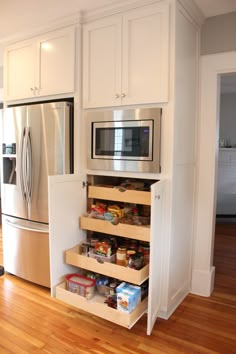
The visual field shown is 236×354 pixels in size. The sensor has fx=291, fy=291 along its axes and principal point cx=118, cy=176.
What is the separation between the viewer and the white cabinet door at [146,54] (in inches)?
81.9

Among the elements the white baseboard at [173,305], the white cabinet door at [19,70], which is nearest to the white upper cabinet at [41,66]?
the white cabinet door at [19,70]

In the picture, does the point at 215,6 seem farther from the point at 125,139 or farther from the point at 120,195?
the point at 120,195

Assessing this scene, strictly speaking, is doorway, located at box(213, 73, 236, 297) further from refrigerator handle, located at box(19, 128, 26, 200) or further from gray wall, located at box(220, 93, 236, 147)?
refrigerator handle, located at box(19, 128, 26, 200)

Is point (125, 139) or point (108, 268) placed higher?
point (125, 139)

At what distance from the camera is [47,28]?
102 inches

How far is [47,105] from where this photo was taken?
99.7 inches

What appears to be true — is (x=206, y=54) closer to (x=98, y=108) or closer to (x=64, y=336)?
(x=98, y=108)

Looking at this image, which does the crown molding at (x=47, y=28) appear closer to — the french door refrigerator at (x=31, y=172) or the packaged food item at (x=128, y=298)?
the french door refrigerator at (x=31, y=172)

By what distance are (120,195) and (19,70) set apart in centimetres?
165

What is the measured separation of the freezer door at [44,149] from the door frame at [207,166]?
47.2 inches

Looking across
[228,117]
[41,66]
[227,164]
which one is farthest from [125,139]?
[228,117]

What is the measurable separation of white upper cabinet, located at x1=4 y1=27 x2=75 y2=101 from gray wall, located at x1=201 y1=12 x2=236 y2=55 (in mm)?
1146

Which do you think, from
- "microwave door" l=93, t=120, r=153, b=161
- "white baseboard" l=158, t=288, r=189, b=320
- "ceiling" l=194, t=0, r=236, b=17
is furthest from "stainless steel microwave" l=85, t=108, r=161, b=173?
"white baseboard" l=158, t=288, r=189, b=320

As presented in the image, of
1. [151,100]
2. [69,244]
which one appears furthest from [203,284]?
[151,100]
